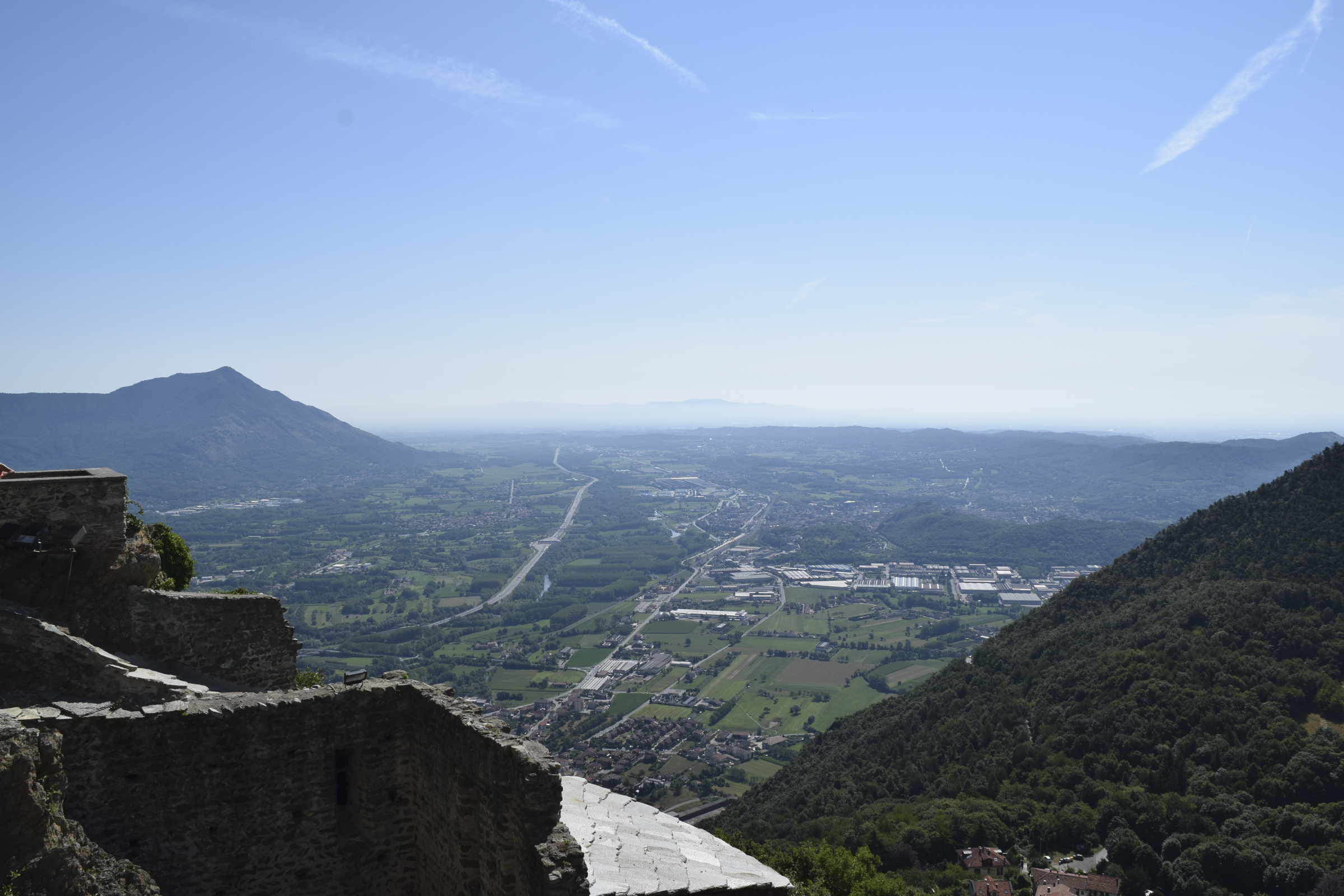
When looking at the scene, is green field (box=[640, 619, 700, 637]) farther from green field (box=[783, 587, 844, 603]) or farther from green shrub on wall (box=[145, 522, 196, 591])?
green shrub on wall (box=[145, 522, 196, 591])

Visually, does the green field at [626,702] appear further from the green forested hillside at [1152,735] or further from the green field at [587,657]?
the green forested hillside at [1152,735]

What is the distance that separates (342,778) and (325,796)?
22 centimetres

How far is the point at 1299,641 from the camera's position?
42344mm

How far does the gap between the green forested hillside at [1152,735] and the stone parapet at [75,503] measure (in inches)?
1239

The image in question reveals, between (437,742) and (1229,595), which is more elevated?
(437,742)

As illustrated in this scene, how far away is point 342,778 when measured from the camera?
7.83m

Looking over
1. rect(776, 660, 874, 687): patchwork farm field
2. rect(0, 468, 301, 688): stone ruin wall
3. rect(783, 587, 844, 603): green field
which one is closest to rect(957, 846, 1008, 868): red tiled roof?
rect(0, 468, 301, 688): stone ruin wall

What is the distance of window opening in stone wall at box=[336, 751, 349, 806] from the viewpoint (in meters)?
7.77

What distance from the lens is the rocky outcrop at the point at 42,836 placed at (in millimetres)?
5480

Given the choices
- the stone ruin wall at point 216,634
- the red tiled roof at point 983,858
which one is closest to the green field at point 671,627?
the red tiled roof at point 983,858

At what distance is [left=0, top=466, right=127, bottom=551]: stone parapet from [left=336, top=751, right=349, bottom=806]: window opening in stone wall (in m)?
3.94

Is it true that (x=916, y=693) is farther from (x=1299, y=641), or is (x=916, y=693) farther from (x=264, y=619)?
(x=264, y=619)

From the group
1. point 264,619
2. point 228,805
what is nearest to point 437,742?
point 228,805

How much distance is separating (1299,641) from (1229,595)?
17.9ft
